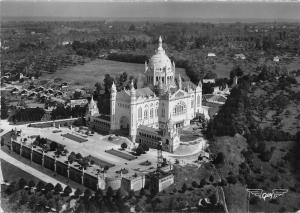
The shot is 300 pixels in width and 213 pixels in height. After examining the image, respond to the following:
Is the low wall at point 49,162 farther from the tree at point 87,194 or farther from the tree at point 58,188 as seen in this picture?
the tree at point 87,194

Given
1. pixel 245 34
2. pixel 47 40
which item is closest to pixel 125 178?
pixel 47 40

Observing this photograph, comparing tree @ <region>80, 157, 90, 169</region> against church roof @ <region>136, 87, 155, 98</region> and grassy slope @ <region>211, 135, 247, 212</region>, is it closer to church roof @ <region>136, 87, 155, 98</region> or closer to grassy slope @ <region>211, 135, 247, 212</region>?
church roof @ <region>136, 87, 155, 98</region>

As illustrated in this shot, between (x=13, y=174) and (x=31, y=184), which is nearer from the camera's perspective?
(x=31, y=184)

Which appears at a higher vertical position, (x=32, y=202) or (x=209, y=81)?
(x=209, y=81)

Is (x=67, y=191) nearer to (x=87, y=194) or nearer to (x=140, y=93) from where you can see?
(x=87, y=194)

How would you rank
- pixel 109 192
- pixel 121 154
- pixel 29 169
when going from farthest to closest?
pixel 121 154, pixel 29 169, pixel 109 192

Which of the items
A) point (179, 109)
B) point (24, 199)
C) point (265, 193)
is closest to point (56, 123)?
point (179, 109)
